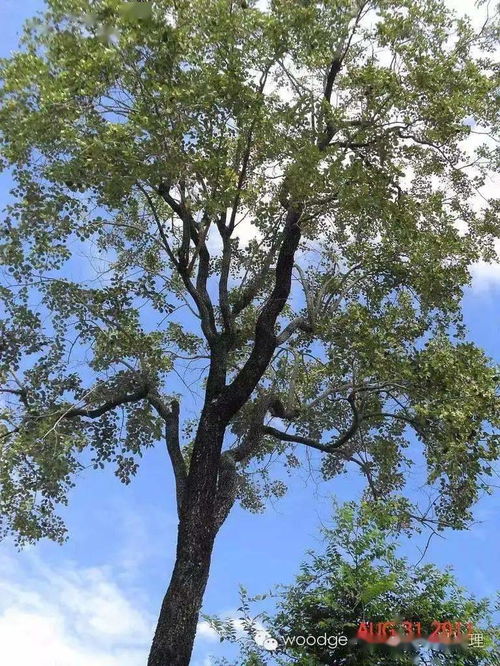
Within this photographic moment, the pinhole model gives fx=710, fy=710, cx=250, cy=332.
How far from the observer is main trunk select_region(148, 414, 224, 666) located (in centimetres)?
912

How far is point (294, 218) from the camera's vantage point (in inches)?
484

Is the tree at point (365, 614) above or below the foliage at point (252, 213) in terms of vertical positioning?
below

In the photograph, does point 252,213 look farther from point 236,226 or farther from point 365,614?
point 365,614

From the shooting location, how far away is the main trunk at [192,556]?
29.9 feet

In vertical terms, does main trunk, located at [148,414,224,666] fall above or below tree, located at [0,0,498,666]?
below

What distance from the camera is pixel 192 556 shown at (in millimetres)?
9742

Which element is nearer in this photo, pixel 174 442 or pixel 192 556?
pixel 192 556

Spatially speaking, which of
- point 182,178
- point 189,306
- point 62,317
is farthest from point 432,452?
point 62,317
